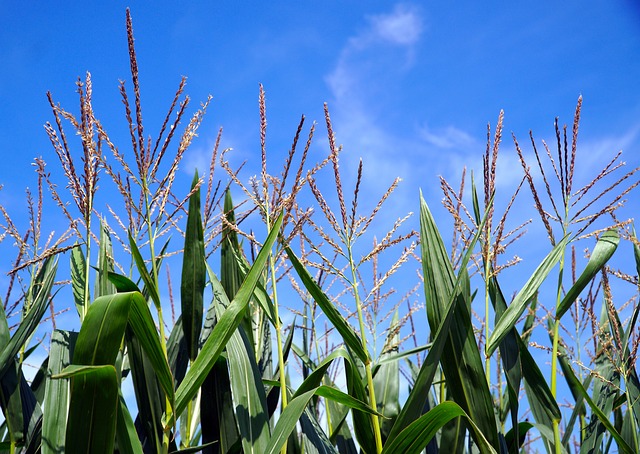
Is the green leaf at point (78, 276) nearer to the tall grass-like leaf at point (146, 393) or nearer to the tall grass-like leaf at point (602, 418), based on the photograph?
the tall grass-like leaf at point (146, 393)

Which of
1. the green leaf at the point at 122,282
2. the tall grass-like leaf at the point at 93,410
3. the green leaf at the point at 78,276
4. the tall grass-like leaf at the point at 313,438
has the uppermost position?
the green leaf at the point at 78,276

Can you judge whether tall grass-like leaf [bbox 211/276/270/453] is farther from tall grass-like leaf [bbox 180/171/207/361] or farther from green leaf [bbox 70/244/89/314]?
green leaf [bbox 70/244/89/314]

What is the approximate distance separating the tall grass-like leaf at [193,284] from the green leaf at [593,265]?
119 centimetres

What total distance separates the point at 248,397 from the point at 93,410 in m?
0.53

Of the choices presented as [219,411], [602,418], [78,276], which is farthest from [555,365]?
[78,276]

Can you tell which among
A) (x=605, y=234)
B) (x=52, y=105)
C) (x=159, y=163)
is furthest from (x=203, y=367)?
(x=605, y=234)

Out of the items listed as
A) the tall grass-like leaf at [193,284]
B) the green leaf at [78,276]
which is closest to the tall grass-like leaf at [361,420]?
the tall grass-like leaf at [193,284]

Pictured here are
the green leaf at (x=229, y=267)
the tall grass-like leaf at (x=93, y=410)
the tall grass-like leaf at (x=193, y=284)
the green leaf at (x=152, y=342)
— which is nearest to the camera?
the tall grass-like leaf at (x=93, y=410)

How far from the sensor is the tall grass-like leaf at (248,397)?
1695 mm

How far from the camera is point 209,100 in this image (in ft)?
6.20

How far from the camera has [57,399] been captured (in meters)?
1.65

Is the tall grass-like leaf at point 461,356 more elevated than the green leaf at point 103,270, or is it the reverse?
the green leaf at point 103,270

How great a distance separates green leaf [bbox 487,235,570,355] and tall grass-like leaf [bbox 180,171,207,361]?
34.8 inches

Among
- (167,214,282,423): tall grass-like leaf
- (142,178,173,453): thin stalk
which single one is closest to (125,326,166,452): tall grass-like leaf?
(142,178,173,453): thin stalk
